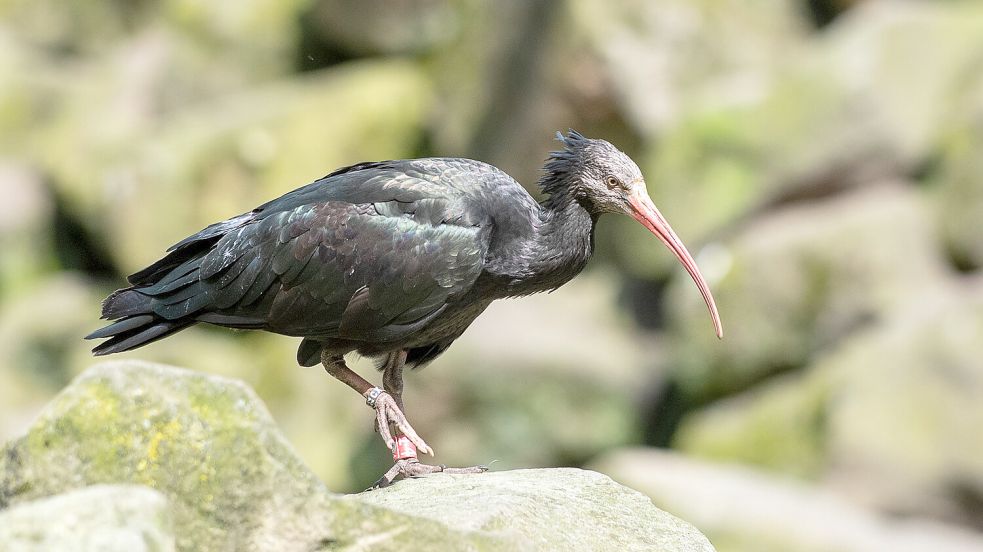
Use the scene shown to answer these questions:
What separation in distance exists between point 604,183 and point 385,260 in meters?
1.35

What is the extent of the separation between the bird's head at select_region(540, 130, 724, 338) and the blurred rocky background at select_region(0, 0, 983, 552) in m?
3.97

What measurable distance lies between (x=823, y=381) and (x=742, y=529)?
296cm

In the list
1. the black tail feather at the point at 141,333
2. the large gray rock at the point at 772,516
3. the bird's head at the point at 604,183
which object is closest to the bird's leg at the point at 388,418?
the black tail feather at the point at 141,333

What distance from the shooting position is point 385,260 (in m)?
7.27

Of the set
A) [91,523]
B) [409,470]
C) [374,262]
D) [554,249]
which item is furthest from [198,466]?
[554,249]

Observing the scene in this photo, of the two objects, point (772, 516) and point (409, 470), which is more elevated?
point (772, 516)

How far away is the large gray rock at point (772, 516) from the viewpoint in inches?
422

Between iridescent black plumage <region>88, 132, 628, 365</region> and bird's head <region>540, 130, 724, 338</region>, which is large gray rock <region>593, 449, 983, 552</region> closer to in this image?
bird's head <region>540, 130, 724, 338</region>

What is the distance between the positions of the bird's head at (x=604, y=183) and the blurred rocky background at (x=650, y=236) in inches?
156

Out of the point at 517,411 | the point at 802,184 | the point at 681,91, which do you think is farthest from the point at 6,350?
the point at 802,184

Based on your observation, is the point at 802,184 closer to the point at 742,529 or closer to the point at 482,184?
the point at 742,529

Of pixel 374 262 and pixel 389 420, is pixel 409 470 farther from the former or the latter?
pixel 374 262

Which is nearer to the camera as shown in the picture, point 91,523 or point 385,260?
point 91,523

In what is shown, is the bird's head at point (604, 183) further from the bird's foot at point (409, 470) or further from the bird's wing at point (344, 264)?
the bird's foot at point (409, 470)
